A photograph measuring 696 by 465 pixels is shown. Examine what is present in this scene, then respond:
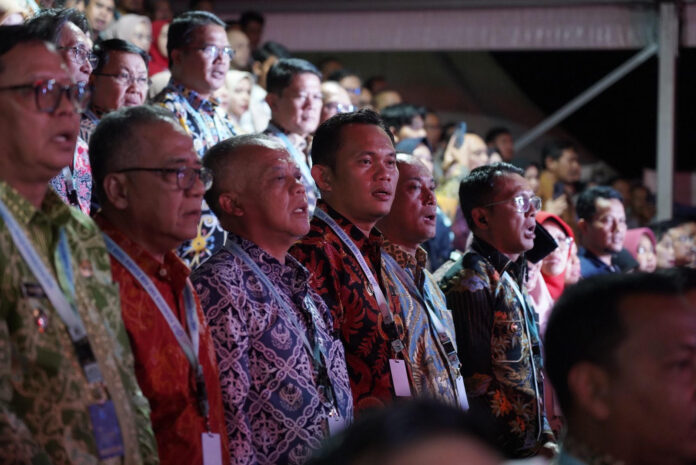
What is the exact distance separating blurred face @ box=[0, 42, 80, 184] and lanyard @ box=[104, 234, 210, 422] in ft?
1.08

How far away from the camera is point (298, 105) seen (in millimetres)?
5367

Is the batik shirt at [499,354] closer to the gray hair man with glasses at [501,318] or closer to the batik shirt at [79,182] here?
the gray hair man with glasses at [501,318]

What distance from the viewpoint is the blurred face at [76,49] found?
374 cm

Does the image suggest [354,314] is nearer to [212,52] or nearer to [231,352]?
[231,352]

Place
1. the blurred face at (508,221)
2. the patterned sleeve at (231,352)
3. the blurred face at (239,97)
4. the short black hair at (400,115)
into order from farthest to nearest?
the short black hair at (400,115), the blurred face at (239,97), the blurred face at (508,221), the patterned sleeve at (231,352)

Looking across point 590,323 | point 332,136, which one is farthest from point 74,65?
point 590,323

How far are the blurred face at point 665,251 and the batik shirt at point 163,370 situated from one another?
6514mm

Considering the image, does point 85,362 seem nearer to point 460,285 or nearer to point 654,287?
point 654,287

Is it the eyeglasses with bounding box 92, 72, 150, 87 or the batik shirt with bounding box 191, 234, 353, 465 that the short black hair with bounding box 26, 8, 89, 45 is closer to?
the eyeglasses with bounding box 92, 72, 150, 87

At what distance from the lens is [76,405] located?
224cm

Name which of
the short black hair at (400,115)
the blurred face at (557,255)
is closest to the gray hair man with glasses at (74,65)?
the blurred face at (557,255)

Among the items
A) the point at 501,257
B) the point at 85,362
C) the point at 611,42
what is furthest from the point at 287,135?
the point at 611,42

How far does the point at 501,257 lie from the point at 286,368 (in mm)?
1584

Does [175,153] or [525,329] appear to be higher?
[175,153]
